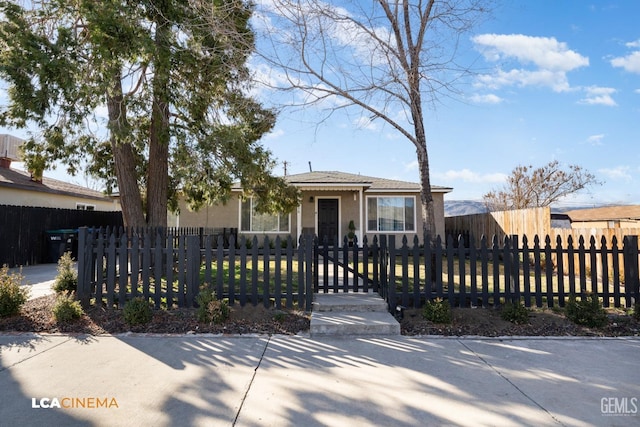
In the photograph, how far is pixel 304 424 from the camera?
2535mm

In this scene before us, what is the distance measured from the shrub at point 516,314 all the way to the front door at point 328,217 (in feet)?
32.3

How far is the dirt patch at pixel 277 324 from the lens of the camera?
4.70 metres

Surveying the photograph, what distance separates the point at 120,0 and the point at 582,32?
10.1 meters

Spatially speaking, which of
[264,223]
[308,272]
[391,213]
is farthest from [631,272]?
[264,223]

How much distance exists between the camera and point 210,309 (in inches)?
191

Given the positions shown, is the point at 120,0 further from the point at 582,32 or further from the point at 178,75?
the point at 582,32

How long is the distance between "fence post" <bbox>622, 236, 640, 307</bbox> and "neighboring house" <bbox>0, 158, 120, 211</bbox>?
45.8ft

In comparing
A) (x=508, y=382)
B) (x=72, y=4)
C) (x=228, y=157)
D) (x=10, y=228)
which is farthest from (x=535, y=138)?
(x=10, y=228)

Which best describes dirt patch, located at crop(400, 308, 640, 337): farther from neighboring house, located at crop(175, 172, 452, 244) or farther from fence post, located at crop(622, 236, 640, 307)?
neighboring house, located at crop(175, 172, 452, 244)

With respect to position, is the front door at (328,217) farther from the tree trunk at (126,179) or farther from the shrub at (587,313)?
the shrub at (587,313)

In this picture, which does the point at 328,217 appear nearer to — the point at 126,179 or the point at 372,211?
the point at 372,211

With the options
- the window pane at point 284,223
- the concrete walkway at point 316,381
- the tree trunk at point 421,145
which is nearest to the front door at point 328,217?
the window pane at point 284,223

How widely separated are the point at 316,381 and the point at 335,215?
11.6 m

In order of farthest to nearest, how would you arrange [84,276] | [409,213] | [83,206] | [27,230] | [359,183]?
[83,206], [409,213], [359,183], [27,230], [84,276]
